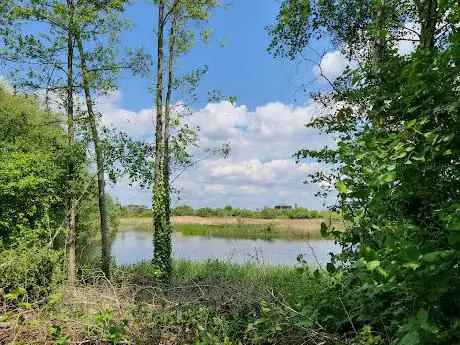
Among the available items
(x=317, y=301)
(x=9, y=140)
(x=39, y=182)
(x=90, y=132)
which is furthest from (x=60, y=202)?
(x=317, y=301)

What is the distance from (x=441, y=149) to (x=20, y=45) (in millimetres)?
11423

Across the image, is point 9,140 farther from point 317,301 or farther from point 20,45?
point 317,301

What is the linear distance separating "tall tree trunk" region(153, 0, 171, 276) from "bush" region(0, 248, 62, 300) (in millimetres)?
4692

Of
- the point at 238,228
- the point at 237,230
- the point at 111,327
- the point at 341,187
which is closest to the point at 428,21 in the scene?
the point at 341,187

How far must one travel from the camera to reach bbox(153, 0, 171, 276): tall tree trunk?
1216 cm

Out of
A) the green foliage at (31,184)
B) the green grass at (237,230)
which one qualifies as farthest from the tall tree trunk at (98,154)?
the green grass at (237,230)

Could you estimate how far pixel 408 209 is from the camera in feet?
9.41

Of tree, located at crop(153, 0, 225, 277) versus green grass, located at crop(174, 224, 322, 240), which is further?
green grass, located at crop(174, 224, 322, 240)

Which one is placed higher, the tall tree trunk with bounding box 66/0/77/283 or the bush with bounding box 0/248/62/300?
the tall tree trunk with bounding box 66/0/77/283

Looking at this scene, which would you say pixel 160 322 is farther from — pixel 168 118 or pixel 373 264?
pixel 168 118

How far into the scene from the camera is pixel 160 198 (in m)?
12.3

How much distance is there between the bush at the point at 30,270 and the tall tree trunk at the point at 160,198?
4692 millimetres

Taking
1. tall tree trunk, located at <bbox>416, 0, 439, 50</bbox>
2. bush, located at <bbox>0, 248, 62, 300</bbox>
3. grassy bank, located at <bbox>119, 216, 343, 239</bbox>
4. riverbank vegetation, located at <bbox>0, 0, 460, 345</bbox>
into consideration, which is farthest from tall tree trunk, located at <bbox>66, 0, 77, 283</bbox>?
grassy bank, located at <bbox>119, 216, 343, 239</bbox>

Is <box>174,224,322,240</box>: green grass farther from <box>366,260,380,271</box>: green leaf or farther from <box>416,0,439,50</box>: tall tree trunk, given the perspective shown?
<box>366,260,380,271</box>: green leaf
